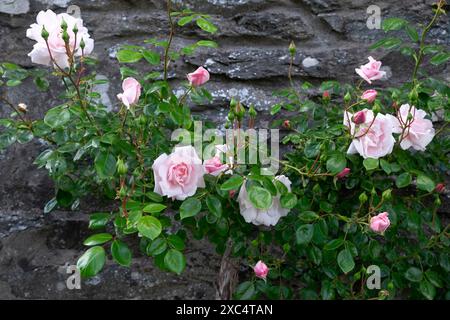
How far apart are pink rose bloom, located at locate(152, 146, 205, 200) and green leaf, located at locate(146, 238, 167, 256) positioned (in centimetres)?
10

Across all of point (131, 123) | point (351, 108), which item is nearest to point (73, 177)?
point (131, 123)

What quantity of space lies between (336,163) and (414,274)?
45cm

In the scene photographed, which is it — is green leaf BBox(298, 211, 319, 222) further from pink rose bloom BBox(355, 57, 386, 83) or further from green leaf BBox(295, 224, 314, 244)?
pink rose bloom BBox(355, 57, 386, 83)

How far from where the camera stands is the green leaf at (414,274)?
153 cm

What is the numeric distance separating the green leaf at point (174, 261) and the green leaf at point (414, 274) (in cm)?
69

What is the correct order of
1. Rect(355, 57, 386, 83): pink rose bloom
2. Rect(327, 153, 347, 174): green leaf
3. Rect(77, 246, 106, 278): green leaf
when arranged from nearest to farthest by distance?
Rect(77, 246, 106, 278): green leaf → Rect(327, 153, 347, 174): green leaf → Rect(355, 57, 386, 83): pink rose bloom

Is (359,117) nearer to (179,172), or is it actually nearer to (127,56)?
(179,172)

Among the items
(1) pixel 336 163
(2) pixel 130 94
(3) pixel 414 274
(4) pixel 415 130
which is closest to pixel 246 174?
(1) pixel 336 163

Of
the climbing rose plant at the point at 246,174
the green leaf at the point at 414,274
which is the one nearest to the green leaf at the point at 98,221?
the climbing rose plant at the point at 246,174

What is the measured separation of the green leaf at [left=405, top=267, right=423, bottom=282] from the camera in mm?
1532

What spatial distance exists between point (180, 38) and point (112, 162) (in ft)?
2.21

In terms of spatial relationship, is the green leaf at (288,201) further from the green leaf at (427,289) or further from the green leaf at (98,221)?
the green leaf at (427,289)

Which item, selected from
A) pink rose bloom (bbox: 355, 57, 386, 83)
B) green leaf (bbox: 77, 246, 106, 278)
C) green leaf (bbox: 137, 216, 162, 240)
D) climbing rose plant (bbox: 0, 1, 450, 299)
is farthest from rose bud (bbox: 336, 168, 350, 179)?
green leaf (bbox: 77, 246, 106, 278)
